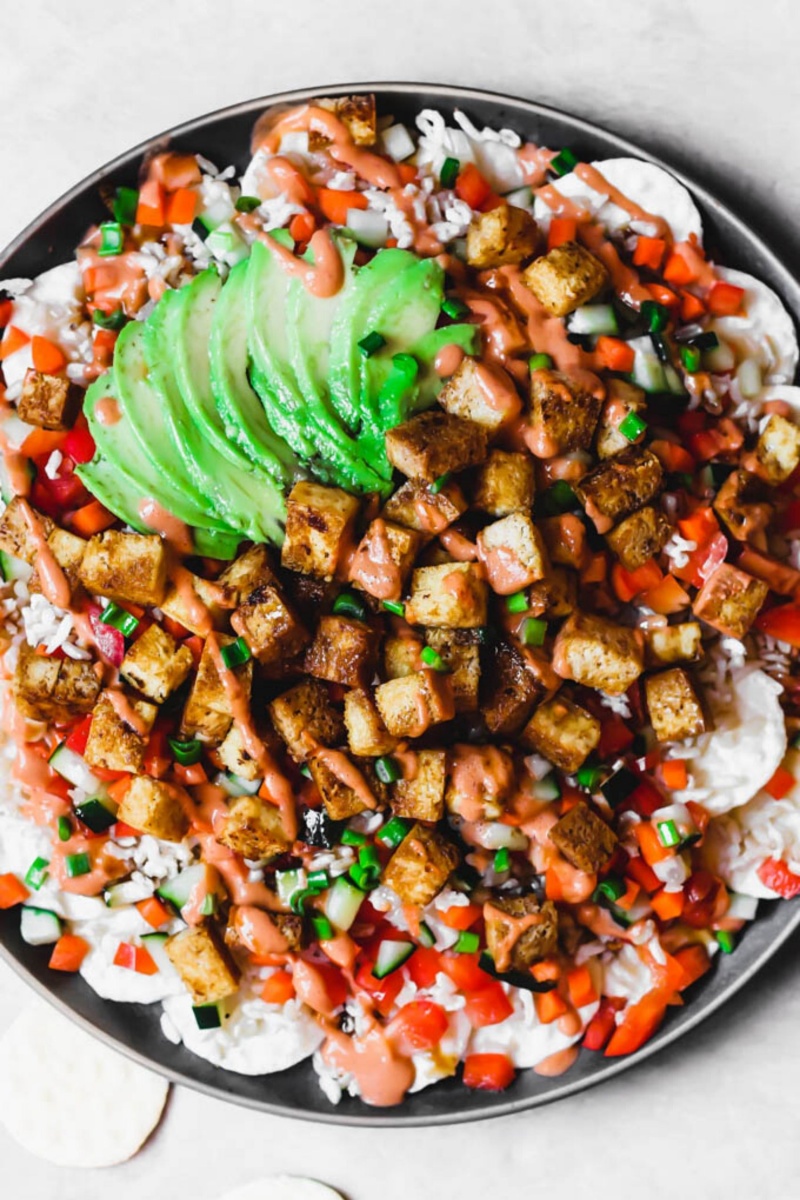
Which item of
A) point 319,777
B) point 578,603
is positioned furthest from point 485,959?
point 578,603

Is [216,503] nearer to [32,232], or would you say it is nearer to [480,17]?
[32,232]

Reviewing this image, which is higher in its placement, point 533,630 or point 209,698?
point 533,630

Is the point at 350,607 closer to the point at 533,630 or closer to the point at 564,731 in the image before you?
the point at 533,630

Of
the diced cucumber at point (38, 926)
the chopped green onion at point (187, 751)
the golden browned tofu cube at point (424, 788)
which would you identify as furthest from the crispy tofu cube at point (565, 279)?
the diced cucumber at point (38, 926)

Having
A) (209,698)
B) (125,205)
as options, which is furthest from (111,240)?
(209,698)

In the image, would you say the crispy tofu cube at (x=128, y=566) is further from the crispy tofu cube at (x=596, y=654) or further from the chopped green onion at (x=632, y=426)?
the chopped green onion at (x=632, y=426)
